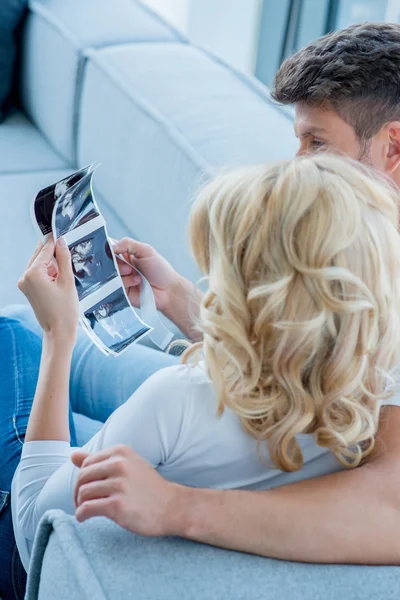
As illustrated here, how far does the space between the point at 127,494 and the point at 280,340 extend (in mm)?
235

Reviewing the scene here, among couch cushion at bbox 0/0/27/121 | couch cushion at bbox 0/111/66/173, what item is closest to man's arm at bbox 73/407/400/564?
couch cushion at bbox 0/111/66/173

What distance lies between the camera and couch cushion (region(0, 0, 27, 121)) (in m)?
2.72

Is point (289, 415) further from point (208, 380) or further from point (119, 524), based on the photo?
point (119, 524)

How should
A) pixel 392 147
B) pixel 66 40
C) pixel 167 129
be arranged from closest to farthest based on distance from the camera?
pixel 392 147, pixel 167 129, pixel 66 40

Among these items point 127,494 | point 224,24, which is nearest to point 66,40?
point 224,24

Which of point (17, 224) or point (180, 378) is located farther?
point (17, 224)

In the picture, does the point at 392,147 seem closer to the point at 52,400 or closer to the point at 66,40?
the point at 52,400

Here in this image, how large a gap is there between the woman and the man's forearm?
0.04 m

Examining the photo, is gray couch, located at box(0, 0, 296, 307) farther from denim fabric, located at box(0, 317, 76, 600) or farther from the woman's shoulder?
the woman's shoulder

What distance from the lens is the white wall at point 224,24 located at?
351 cm

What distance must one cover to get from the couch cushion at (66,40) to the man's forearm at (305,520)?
1890mm

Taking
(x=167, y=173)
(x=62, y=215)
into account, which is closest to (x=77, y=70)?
(x=167, y=173)

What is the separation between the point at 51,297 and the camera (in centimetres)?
118

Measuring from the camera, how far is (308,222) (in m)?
0.87
